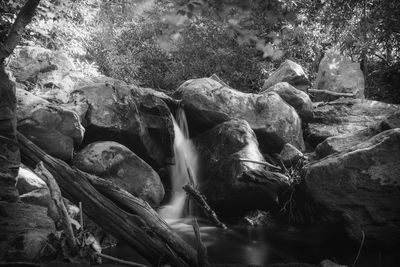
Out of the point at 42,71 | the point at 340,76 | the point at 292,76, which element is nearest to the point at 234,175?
the point at 42,71

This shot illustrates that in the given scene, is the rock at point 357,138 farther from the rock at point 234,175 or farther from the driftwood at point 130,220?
the driftwood at point 130,220

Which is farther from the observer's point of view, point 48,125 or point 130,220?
point 48,125

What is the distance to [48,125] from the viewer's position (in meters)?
6.95

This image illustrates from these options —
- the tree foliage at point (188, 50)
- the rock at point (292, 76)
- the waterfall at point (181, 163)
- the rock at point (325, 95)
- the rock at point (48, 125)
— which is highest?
the tree foliage at point (188, 50)

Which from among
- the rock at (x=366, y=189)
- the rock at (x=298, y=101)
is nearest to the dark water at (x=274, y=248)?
the rock at (x=366, y=189)

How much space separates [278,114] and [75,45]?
9.29 m

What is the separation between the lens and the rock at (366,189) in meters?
6.85

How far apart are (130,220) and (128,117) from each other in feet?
15.6

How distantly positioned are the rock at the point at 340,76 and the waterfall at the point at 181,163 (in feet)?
27.4

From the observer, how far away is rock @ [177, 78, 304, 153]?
10.8 m

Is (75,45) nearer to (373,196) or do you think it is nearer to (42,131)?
(42,131)

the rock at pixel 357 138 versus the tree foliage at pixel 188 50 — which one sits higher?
the tree foliage at pixel 188 50

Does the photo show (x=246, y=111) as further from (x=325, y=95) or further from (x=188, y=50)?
(x=188, y=50)

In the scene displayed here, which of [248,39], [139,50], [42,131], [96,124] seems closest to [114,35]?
[139,50]
